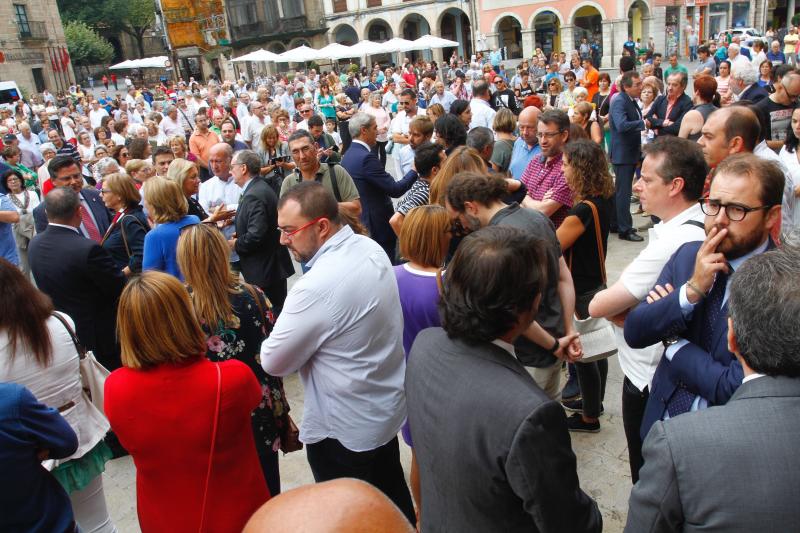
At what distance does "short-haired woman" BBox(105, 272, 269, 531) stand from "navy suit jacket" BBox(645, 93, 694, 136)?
6.06 m

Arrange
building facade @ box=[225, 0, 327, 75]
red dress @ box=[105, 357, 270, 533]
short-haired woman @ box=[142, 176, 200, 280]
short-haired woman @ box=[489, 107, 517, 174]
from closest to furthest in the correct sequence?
1. red dress @ box=[105, 357, 270, 533]
2. short-haired woman @ box=[142, 176, 200, 280]
3. short-haired woman @ box=[489, 107, 517, 174]
4. building facade @ box=[225, 0, 327, 75]

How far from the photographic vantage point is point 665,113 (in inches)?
293

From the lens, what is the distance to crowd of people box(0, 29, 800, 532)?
1311 mm

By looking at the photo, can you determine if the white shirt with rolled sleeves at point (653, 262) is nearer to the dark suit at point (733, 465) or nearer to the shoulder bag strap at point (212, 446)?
the dark suit at point (733, 465)

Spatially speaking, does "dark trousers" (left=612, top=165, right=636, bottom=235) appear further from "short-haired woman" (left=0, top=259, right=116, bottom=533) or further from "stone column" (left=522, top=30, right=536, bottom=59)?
"stone column" (left=522, top=30, right=536, bottom=59)

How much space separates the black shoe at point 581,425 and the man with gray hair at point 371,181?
2406mm

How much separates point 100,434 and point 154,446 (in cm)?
92

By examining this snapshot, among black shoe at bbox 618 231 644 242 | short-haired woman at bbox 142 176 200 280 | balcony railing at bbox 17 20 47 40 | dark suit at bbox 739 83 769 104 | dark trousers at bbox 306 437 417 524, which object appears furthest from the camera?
balcony railing at bbox 17 20 47 40

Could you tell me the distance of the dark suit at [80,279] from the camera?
3.64m

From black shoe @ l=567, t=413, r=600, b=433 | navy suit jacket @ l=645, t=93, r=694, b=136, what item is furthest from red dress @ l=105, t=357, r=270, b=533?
navy suit jacket @ l=645, t=93, r=694, b=136

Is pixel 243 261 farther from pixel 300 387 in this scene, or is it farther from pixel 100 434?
pixel 100 434

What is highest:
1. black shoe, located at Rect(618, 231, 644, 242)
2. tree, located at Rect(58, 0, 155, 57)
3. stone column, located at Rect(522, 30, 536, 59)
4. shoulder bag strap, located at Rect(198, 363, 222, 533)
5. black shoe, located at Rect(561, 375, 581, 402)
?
tree, located at Rect(58, 0, 155, 57)

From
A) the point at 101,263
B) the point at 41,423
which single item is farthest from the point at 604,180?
the point at 101,263

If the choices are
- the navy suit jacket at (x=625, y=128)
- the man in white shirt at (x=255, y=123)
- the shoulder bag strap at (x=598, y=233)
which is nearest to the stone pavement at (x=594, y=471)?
the shoulder bag strap at (x=598, y=233)
